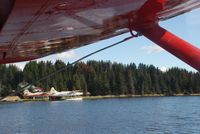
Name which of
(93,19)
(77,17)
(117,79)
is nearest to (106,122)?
(93,19)

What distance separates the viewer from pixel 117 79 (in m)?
180

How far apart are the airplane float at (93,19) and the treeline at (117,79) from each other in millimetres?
157455

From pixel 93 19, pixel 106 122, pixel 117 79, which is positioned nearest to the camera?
pixel 93 19

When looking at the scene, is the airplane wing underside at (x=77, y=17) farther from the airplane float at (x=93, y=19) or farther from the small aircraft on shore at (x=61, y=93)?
the small aircraft on shore at (x=61, y=93)

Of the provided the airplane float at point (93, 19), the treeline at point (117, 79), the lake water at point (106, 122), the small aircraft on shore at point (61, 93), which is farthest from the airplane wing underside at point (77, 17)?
the small aircraft on shore at point (61, 93)

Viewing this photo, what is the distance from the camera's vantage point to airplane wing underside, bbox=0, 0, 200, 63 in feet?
10.1

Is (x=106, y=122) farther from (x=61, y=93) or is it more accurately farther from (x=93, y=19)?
(x=61, y=93)

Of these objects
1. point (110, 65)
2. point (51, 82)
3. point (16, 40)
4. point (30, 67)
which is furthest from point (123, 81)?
point (16, 40)

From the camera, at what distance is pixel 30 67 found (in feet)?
530

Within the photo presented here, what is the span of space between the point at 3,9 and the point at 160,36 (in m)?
1.27

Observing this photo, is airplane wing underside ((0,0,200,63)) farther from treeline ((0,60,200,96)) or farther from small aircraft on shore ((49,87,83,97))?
small aircraft on shore ((49,87,83,97))

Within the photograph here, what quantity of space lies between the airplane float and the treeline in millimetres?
157455

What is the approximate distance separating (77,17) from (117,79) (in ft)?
580

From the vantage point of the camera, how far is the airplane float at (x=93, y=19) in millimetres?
3117
